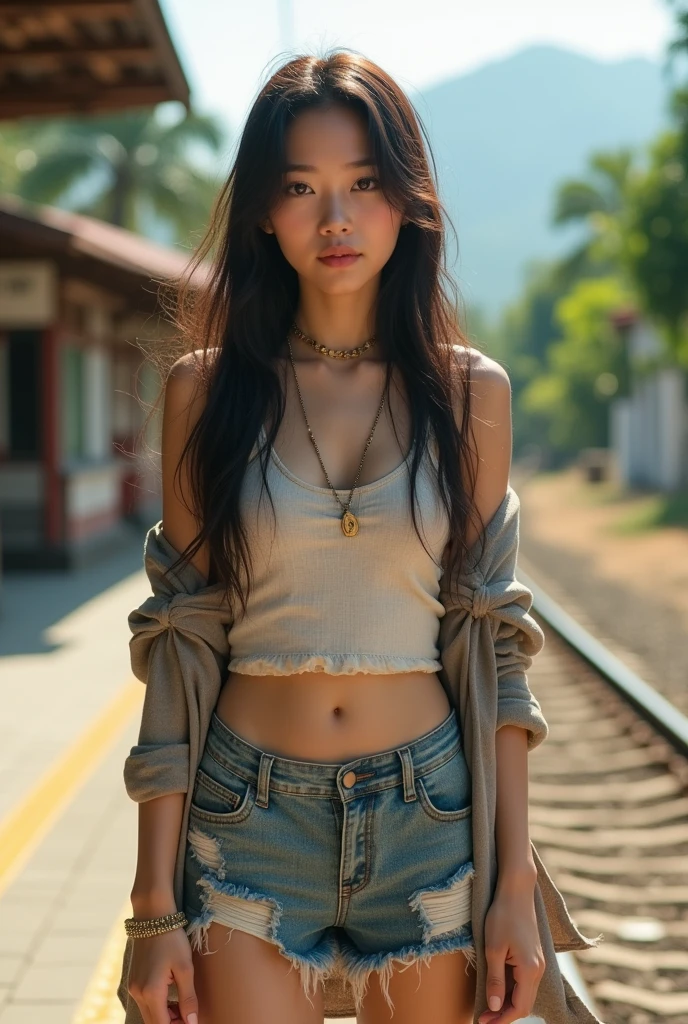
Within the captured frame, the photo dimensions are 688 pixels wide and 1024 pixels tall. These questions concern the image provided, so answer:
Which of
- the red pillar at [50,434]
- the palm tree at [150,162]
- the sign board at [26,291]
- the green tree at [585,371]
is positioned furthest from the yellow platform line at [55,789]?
the palm tree at [150,162]

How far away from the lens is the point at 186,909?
207cm

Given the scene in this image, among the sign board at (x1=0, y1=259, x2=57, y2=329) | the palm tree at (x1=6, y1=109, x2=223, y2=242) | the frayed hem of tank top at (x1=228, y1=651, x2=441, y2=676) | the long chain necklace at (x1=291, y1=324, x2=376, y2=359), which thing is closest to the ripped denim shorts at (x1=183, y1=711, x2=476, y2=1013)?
the frayed hem of tank top at (x1=228, y1=651, x2=441, y2=676)

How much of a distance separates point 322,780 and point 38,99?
7.34 m

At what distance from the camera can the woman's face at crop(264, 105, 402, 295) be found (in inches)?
83.2

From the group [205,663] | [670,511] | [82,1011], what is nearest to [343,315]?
[205,663]

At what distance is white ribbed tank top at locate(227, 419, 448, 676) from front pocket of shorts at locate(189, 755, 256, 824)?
168mm

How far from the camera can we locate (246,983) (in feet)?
6.43

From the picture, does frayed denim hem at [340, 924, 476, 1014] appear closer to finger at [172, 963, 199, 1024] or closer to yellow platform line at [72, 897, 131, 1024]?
finger at [172, 963, 199, 1024]

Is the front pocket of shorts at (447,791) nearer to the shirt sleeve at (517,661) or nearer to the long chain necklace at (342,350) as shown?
the shirt sleeve at (517,661)

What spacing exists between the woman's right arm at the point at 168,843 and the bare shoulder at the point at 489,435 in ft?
1.54

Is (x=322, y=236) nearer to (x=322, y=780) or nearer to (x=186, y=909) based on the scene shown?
(x=322, y=780)

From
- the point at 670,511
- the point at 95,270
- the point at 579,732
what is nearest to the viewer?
the point at 579,732

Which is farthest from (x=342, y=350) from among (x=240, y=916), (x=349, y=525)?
(x=240, y=916)

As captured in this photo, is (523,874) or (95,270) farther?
(95,270)
